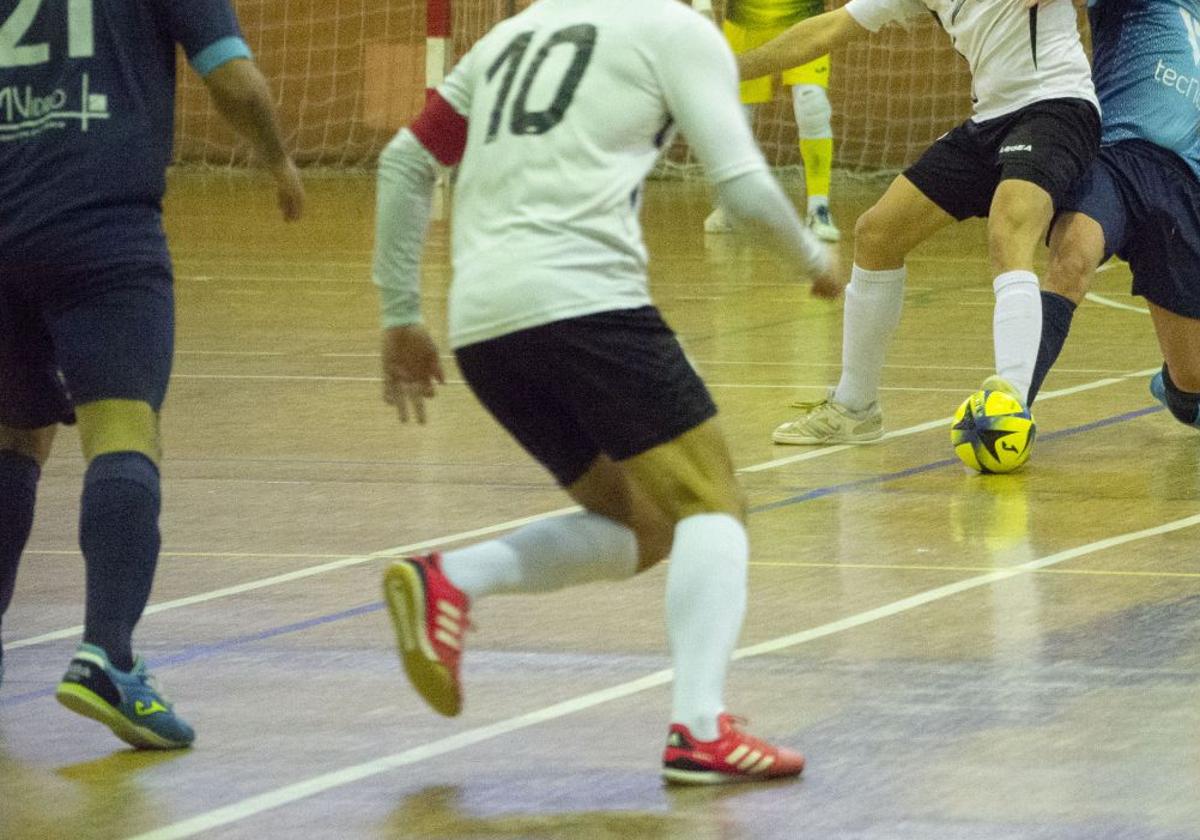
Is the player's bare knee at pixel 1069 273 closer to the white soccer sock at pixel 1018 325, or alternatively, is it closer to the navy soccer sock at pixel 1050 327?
the navy soccer sock at pixel 1050 327

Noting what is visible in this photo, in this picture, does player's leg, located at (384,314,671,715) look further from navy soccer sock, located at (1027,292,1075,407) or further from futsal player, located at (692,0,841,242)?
futsal player, located at (692,0,841,242)

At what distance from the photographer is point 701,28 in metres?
3.63

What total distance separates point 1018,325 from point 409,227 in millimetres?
3024

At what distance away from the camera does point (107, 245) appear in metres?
3.88

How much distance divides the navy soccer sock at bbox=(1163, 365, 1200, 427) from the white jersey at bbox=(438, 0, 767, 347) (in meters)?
3.61

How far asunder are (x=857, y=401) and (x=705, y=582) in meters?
3.43

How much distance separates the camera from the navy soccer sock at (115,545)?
382cm

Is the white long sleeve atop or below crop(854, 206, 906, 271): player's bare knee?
atop

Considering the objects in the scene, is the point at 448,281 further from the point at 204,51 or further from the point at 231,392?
the point at 204,51

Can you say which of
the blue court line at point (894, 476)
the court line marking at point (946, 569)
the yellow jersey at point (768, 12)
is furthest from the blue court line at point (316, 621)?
the yellow jersey at point (768, 12)

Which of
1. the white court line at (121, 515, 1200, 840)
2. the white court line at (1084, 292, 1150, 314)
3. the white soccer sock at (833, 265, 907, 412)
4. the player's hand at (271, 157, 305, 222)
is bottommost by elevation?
the white court line at (1084, 292, 1150, 314)

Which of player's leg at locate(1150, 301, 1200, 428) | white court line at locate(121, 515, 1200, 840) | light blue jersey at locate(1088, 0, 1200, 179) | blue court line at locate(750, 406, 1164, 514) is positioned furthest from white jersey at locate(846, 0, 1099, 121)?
white court line at locate(121, 515, 1200, 840)

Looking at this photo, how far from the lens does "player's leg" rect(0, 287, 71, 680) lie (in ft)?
13.1

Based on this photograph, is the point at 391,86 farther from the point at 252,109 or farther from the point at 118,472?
the point at 118,472
